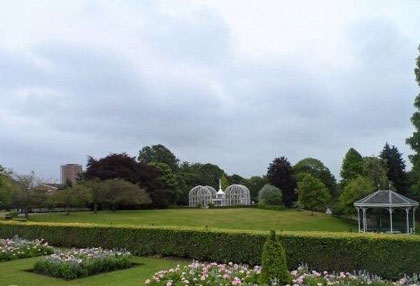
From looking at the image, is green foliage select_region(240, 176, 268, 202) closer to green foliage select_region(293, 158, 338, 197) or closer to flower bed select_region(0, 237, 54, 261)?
green foliage select_region(293, 158, 338, 197)

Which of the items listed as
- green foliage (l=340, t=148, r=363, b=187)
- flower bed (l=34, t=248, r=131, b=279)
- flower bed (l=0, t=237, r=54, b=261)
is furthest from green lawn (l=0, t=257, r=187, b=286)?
green foliage (l=340, t=148, r=363, b=187)

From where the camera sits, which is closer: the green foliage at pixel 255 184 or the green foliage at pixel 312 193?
the green foliage at pixel 312 193

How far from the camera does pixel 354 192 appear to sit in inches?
1652

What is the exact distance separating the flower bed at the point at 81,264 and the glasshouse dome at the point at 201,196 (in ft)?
172

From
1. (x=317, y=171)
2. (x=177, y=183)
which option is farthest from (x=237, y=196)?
(x=317, y=171)

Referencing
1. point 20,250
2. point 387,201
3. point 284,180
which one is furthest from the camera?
point 284,180

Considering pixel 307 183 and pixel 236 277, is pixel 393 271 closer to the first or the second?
pixel 236 277

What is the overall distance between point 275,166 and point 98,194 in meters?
30.4

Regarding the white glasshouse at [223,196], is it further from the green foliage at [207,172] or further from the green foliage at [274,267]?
the green foliage at [274,267]

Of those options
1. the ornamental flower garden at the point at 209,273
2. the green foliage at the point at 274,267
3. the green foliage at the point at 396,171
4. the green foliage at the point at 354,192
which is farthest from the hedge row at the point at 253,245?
the green foliage at the point at 396,171

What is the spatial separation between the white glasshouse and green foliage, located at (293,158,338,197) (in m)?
10.5

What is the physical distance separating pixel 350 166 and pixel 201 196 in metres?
22.6

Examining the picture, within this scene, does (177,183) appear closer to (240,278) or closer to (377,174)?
(377,174)

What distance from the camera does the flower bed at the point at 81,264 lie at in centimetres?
1262
